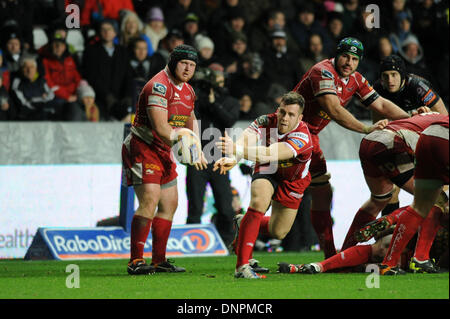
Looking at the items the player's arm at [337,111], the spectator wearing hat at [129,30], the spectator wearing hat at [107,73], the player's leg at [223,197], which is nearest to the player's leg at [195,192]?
the player's leg at [223,197]

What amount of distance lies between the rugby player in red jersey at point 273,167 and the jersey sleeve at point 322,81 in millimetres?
722

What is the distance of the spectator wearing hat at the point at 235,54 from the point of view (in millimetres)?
13570

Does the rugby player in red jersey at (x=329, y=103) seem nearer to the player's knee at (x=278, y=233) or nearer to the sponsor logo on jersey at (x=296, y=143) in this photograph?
the player's knee at (x=278, y=233)

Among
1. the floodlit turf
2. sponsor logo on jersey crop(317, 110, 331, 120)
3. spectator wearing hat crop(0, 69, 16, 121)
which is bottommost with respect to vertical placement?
the floodlit turf

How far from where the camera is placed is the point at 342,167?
1198 cm

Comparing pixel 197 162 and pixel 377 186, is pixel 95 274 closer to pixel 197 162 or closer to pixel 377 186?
pixel 197 162

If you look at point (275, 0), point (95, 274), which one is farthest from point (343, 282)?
point (275, 0)

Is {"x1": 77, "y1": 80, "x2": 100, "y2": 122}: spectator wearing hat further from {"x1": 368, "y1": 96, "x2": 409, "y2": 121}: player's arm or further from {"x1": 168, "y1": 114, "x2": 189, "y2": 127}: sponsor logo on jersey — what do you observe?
{"x1": 368, "y1": 96, "x2": 409, "y2": 121}: player's arm

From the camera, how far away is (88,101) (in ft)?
40.7

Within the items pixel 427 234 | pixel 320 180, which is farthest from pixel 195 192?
pixel 427 234

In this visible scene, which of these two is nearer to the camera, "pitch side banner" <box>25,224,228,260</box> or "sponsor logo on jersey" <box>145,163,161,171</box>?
"sponsor logo on jersey" <box>145,163,161,171</box>

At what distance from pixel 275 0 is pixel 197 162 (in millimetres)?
8934

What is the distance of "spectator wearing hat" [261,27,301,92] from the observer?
13852 mm

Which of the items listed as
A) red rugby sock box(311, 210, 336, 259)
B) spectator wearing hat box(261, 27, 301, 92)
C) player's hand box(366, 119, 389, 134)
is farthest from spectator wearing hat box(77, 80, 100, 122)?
player's hand box(366, 119, 389, 134)
